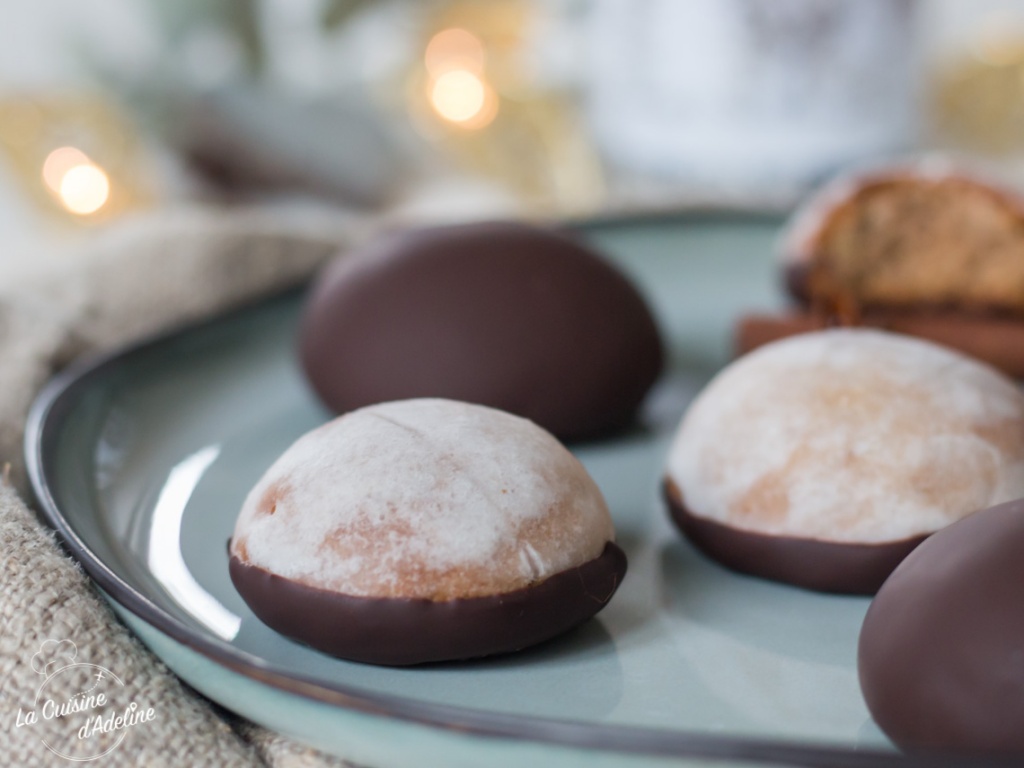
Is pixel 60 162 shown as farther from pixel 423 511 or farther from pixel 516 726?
pixel 516 726

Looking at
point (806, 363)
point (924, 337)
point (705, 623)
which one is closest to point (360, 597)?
point (705, 623)

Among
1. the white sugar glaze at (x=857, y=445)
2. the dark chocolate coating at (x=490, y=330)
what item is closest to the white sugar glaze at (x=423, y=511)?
the white sugar glaze at (x=857, y=445)

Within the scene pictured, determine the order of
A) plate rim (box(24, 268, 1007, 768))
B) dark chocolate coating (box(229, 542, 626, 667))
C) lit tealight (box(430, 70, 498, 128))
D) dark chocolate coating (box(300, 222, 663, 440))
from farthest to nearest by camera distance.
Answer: lit tealight (box(430, 70, 498, 128)) → dark chocolate coating (box(300, 222, 663, 440)) → dark chocolate coating (box(229, 542, 626, 667)) → plate rim (box(24, 268, 1007, 768))

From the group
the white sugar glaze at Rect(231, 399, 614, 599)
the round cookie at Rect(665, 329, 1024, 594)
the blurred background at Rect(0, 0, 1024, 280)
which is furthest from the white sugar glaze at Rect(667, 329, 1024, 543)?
the blurred background at Rect(0, 0, 1024, 280)

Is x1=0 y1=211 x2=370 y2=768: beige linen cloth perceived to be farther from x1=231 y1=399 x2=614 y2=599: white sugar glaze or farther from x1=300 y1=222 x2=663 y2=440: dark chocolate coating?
x1=300 y1=222 x2=663 y2=440: dark chocolate coating

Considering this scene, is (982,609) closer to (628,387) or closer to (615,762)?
(615,762)
